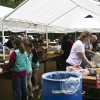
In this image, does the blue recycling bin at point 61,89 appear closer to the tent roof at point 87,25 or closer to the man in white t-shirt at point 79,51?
the man in white t-shirt at point 79,51

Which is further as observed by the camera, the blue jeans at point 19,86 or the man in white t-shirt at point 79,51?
the man in white t-shirt at point 79,51

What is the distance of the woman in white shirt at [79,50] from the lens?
19.9 feet

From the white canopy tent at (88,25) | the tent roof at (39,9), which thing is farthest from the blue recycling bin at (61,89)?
the white canopy tent at (88,25)

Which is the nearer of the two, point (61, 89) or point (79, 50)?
point (61, 89)

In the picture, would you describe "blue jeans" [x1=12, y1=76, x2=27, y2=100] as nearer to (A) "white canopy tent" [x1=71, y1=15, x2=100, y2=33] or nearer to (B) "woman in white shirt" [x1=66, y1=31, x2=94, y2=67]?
(B) "woman in white shirt" [x1=66, y1=31, x2=94, y2=67]

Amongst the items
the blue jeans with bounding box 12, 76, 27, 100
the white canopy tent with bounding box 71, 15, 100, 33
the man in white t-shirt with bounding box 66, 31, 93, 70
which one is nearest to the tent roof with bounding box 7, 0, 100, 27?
the man in white t-shirt with bounding box 66, 31, 93, 70

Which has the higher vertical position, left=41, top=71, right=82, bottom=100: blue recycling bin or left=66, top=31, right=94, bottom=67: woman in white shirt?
left=66, top=31, right=94, bottom=67: woman in white shirt

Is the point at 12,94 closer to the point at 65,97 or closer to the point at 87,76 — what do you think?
the point at 87,76

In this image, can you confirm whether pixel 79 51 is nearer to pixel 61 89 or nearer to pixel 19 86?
pixel 19 86

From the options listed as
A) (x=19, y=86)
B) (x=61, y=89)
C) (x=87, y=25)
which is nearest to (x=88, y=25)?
(x=87, y=25)

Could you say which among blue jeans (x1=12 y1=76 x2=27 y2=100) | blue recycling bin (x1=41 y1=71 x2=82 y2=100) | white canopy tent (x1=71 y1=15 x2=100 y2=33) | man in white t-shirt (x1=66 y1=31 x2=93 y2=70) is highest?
white canopy tent (x1=71 y1=15 x2=100 y2=33)

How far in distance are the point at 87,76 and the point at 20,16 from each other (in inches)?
132

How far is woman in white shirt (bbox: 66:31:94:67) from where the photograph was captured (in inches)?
239

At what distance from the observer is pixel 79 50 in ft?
20.0
